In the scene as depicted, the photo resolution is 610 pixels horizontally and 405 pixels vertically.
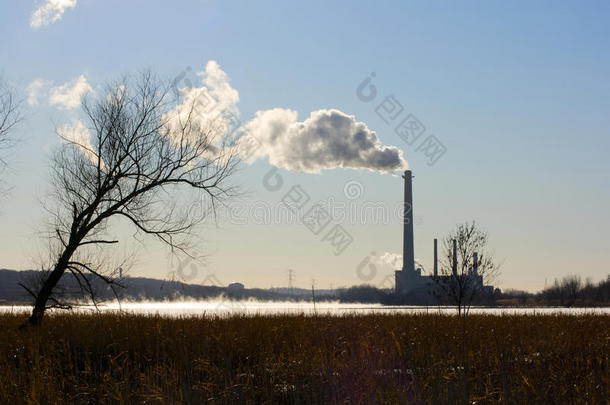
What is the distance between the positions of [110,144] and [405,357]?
1098cm

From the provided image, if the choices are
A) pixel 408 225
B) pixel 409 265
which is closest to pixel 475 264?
pixel 408 225

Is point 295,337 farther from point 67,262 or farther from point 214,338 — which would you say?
point 67,262

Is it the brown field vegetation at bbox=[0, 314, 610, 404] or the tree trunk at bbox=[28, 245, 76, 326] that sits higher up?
the tree trunk at bbox=[28, 245, 76, 326]

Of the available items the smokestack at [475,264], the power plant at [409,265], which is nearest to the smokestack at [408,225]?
the power plant at [409,265]

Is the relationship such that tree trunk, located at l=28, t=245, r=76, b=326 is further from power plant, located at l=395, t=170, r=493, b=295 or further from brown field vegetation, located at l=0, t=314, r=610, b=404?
power plant, located at l=395, t=170, r=493, b=295

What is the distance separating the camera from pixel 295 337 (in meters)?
12.5

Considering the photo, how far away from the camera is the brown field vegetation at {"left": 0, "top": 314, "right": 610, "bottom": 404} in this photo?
7.80 m

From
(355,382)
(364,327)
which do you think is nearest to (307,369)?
(355,382)

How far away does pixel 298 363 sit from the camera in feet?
30.7

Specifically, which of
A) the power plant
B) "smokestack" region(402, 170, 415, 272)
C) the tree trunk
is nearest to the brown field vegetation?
the tree trunk

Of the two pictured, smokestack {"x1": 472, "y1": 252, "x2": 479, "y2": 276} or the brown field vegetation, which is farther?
smokestack {"x1": 472, "y1": 252, "x2": 479, "y2": 276}

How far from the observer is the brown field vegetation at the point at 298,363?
780 cm

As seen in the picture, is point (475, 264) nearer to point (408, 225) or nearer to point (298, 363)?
point (298, 363)

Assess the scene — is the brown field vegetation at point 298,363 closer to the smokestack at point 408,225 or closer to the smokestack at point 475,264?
the smokestack at point 475,264
